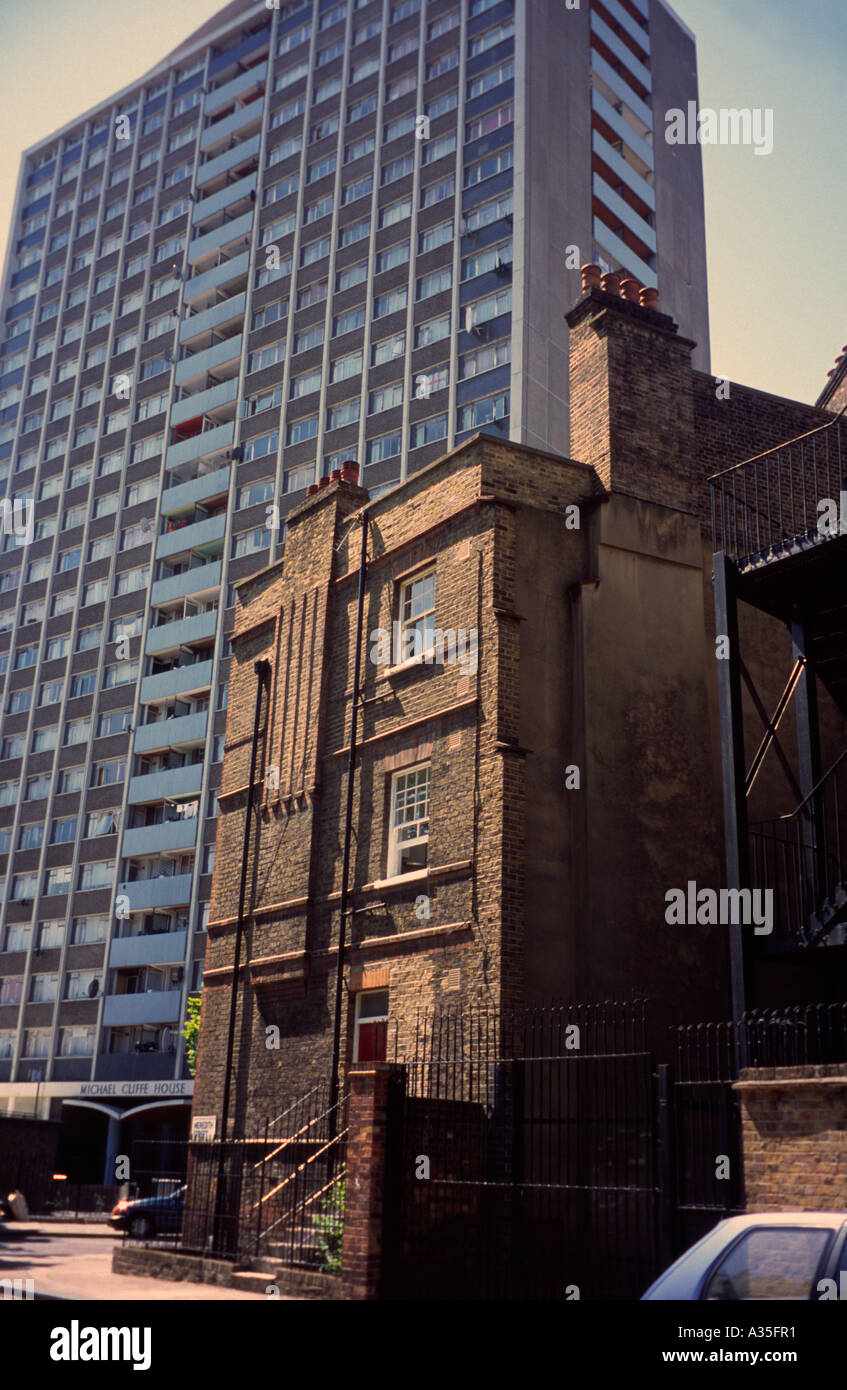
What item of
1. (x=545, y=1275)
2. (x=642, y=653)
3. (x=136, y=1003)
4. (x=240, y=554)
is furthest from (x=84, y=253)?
(x=545, y=1275)

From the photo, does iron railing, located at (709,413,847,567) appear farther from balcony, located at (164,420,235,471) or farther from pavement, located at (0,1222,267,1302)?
balcony, located at (164,420,235,471)

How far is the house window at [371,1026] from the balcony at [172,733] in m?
35.9

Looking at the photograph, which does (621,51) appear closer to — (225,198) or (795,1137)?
(225,198)

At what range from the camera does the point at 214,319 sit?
62.2 metres

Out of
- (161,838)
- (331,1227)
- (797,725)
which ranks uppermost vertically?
(161,838)

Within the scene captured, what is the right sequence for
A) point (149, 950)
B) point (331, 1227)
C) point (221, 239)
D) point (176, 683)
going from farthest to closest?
point (221, 239) → point (176, 683) → point (149, 950) → point (331, 1227)

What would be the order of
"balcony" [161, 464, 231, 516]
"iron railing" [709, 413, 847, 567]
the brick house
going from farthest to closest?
"balcony" [161, 464, 231, 516] → "iron railing" [709, 413, 847, 567] → the brick house

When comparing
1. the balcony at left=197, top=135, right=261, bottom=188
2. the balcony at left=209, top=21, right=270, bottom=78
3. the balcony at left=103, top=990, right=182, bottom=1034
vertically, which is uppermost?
the balcony at left=209, top=21, right=270, bottom=78

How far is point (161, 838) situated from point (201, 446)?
18.4m

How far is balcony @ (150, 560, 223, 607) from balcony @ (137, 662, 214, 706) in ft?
10.5

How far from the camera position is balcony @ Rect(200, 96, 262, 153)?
6499 centimetres

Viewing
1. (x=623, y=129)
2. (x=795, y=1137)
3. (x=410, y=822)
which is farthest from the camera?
(x=623, y=129)

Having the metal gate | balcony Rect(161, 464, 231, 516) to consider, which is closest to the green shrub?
the metal gate

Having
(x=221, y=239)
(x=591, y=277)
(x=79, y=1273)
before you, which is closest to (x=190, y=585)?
(x=221, y=239)
